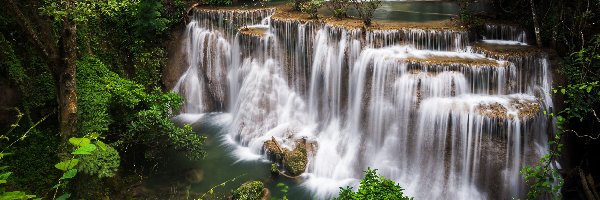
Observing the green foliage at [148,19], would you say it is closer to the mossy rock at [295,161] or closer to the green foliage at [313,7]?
the green foliage at [313,7]

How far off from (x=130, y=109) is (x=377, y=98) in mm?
6959

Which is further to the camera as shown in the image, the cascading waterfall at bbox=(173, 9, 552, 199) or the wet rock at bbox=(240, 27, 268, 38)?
the wet rock at bbox=(240, 27, 268, 38)

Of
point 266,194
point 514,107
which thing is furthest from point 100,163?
point 514,107

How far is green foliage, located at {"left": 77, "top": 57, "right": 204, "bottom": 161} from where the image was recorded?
34.0ft

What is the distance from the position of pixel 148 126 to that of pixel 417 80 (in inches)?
290

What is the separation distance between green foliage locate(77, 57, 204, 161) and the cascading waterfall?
301 centimetres

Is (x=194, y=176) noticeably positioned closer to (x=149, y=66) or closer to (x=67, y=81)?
(x=67, y=81)

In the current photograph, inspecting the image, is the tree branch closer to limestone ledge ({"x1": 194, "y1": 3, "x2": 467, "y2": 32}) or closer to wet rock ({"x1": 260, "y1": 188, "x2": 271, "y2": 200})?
wet rock ({"x1": 260, "y1": 188, "x2": 271, "y2": 200})

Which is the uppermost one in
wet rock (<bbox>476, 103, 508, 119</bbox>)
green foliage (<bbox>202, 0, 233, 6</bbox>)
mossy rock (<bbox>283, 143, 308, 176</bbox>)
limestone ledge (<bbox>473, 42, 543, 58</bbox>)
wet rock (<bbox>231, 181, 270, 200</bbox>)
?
green foliage (<bbox>202, 0, 233, 6</bbox>)

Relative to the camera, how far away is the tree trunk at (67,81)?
28.7 ft

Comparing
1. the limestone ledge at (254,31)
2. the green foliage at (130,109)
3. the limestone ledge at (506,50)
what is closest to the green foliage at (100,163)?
the green foliage at (130,109)

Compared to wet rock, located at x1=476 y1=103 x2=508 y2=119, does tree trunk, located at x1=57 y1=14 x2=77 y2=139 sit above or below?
above

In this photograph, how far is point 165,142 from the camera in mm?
11984

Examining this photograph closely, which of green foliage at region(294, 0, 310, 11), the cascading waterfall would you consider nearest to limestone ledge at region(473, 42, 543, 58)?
the cascading waterfall
